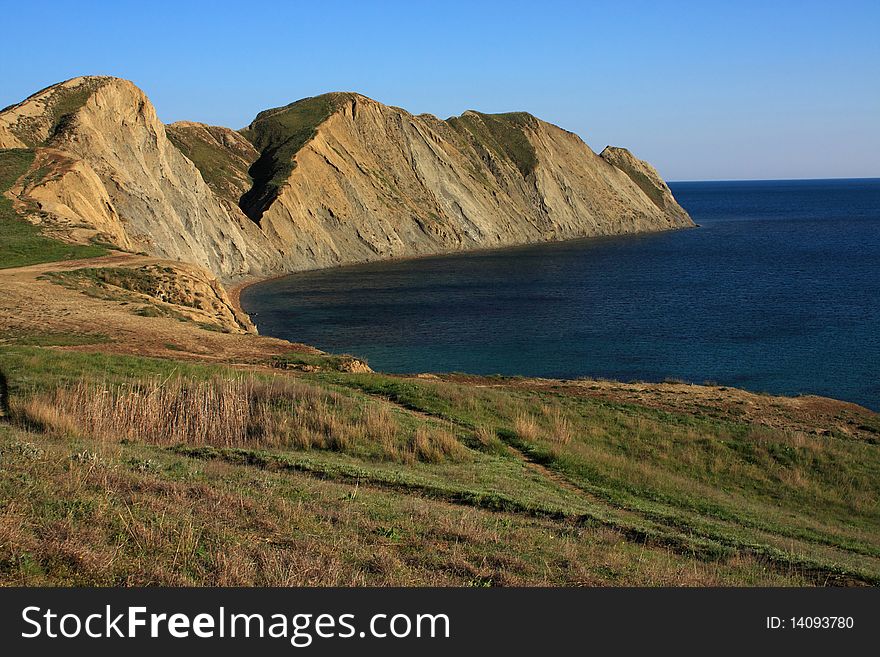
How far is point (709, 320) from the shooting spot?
183 ft

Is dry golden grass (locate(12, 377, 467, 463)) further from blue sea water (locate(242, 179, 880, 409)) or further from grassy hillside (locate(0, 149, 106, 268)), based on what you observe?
grassy hillside (locate(0, 149, 106, 268))

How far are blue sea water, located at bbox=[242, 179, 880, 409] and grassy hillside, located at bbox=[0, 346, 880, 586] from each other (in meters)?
13.5

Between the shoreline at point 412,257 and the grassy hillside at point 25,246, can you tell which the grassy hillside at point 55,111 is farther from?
the shoreline at point 412,257

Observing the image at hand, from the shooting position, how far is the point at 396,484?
14500 mm

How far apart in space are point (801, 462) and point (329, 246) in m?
79.5

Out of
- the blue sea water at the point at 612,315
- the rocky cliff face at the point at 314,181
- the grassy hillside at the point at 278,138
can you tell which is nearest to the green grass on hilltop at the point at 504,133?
the rocky cliff face at the point at 314,181

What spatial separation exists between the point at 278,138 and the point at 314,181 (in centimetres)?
2249

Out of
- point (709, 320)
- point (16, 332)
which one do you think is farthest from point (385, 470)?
point (709, 320)

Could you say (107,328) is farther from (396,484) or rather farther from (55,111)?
(55,111)

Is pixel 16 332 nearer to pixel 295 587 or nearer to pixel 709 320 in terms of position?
pixel 295 587

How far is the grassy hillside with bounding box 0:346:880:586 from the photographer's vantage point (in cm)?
903

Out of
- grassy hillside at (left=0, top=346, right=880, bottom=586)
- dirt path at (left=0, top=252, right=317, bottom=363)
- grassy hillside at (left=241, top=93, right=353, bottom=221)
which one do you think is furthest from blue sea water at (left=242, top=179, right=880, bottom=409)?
grassy hillside at (left=241, top=93, right=353, bottom=221)

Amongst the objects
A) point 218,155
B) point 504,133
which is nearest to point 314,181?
point 218,155

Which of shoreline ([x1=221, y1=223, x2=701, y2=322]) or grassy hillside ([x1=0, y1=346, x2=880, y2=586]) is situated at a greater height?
shoreline ([x1=221, y1=223, x2=701, y2=322])
